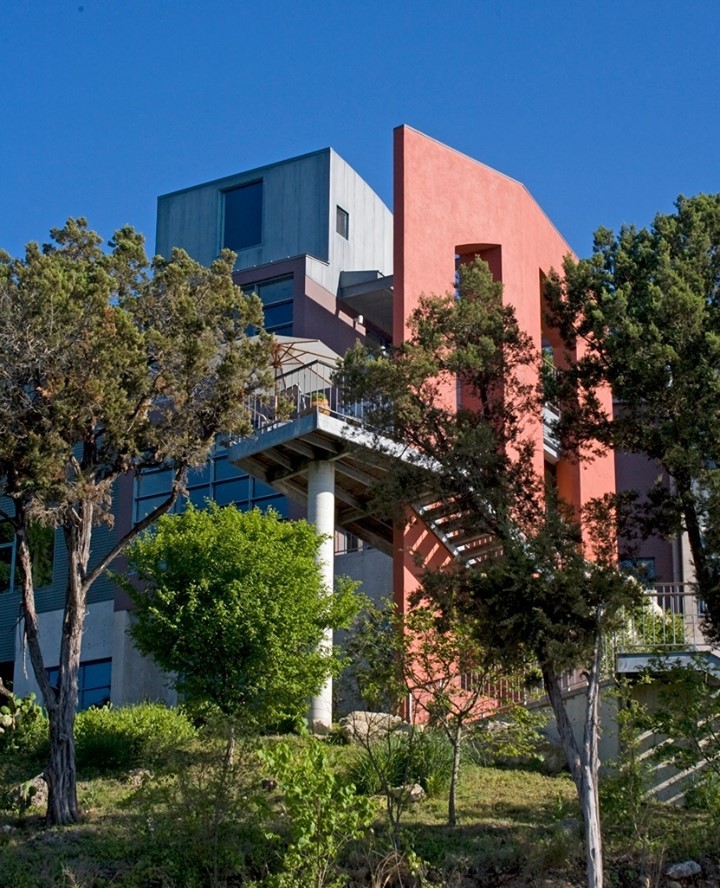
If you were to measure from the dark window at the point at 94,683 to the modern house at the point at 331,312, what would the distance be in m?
0.05

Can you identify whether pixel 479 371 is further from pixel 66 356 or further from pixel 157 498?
pixel 157 498

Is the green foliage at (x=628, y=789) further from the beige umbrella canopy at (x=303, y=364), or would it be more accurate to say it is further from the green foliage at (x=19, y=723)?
the green foliage at (x=19, y=723)

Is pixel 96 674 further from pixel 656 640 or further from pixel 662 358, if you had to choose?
pixel 662 358

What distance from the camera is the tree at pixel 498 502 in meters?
15.5

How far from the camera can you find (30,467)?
17.4 m

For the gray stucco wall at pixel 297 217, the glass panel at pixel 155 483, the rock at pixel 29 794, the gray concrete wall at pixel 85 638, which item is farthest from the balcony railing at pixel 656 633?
the gray concrete wall at pixel 85 638

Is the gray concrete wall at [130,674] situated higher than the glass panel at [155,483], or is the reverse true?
the glass panel at [155,483]

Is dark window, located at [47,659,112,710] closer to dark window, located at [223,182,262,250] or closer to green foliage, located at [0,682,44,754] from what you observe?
green foliage, located at [0,682,44,754]

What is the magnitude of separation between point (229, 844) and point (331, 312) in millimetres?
18820

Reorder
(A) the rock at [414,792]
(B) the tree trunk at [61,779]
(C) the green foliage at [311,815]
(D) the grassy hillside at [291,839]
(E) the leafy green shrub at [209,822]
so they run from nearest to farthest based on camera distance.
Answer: (C) the green foliage at [311,815], (D) the grassy hillside at [291,839], (E) the leafy green shrub at [209,822], (B) the tree trunk at [61,779], (A) the rock at [414,792]

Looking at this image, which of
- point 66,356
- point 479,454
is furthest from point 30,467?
point 479,454

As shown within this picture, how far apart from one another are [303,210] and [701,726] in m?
20.2

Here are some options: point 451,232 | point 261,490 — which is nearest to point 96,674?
point 261,490

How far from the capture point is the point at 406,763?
17812 mm
